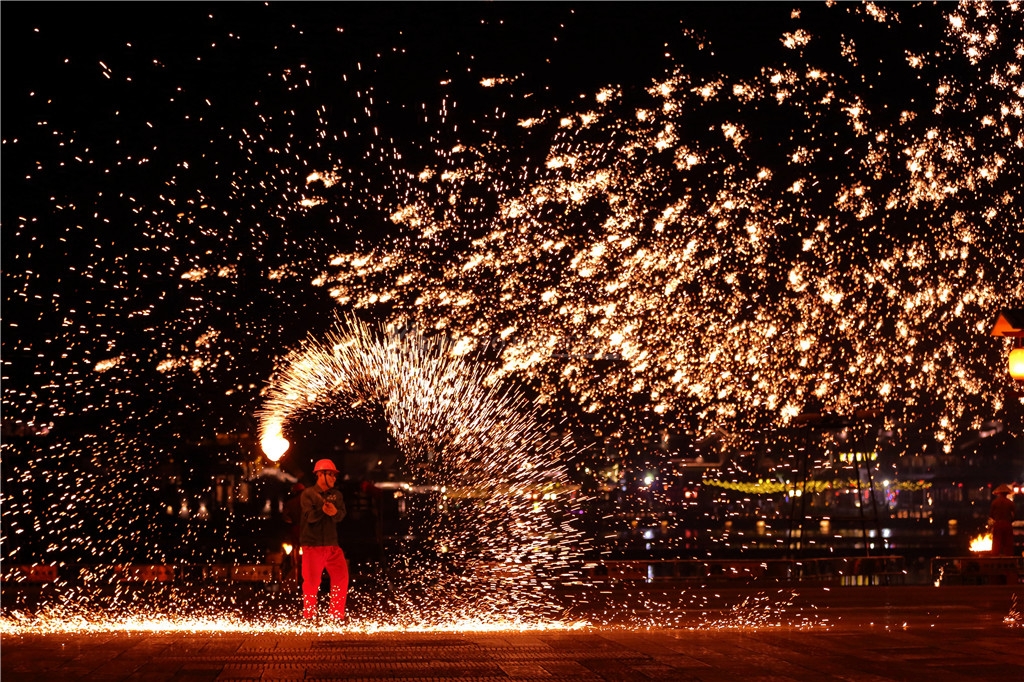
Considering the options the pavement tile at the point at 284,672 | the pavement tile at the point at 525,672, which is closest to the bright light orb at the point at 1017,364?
the pavement tile at the point at 525,672

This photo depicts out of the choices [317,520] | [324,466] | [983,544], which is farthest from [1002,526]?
[317,520]

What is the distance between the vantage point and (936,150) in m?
18.1

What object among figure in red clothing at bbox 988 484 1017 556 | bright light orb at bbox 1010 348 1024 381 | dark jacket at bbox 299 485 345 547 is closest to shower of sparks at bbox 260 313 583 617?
dark jacket at bbox 299 485 345 547

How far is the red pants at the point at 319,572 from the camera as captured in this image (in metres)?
12.5

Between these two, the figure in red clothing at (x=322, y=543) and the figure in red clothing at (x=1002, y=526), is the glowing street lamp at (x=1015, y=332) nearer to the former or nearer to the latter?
the figure in red clothing at (x=1002, y=526)

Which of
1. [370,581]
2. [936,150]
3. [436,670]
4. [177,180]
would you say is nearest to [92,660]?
[436,670]

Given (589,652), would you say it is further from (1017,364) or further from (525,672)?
(1017,364)

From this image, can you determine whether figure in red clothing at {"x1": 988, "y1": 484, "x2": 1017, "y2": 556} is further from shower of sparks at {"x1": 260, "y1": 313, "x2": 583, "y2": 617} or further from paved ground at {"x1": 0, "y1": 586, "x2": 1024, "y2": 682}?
shower of sparks at {"x1": 260, "y1": 313, "x2": 583, "y2": 617}

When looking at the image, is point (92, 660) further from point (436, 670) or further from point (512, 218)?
point (512, 218)

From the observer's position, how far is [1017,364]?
13.8 meters

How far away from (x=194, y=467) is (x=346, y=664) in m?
18.9

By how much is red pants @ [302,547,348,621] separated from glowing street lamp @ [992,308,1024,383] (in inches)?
304

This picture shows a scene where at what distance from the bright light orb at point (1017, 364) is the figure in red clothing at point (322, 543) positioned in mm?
7605

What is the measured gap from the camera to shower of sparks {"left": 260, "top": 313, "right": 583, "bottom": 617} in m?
18.0
